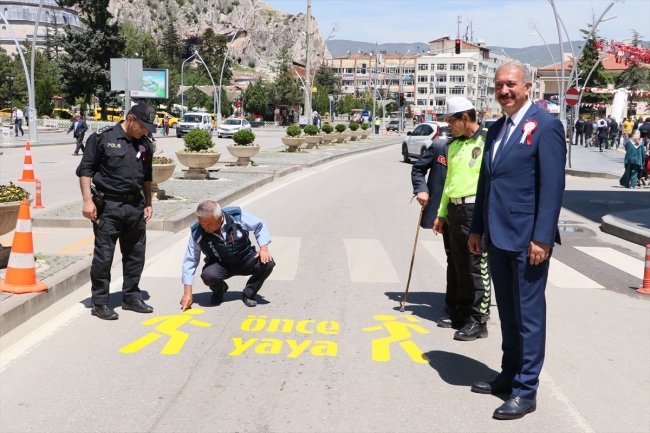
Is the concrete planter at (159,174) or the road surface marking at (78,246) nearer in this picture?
the road surface marking at (78,246)

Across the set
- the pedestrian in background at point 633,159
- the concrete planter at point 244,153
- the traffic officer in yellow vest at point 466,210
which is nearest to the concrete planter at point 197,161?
the concrete planter at point 244,153

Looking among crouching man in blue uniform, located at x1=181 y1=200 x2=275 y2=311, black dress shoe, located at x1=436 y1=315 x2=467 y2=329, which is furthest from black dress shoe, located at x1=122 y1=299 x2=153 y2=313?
black dress shoe, located at x1=436 y1=315 x2=467 y2=329

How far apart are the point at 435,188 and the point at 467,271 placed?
95 centimetres

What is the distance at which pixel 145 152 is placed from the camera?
22.8 ft

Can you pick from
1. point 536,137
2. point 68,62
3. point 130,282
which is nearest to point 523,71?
point 536,137

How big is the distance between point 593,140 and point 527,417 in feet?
157

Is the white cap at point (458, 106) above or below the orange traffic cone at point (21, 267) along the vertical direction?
above

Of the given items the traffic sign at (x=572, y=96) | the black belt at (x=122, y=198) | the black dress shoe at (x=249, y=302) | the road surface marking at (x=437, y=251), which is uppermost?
the traffic sign at (x=572, y=96)

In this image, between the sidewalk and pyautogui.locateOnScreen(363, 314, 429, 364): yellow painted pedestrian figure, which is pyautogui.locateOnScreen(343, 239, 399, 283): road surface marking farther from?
the sidewalk

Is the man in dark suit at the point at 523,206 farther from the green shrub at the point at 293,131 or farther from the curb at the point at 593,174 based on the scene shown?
the green shrub at the point at 293,131

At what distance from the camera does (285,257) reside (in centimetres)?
996

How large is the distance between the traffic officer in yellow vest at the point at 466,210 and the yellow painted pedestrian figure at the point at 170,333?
2242mm

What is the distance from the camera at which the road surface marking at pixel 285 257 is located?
8.84 m

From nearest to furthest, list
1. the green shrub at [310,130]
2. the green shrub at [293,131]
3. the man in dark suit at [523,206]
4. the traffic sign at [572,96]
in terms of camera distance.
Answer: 1. the man in dark suit at [523,206]
2. the traffic sign at [572,96]
3. the green shrub at [293,131]
4. the green shrub at [310,130]
